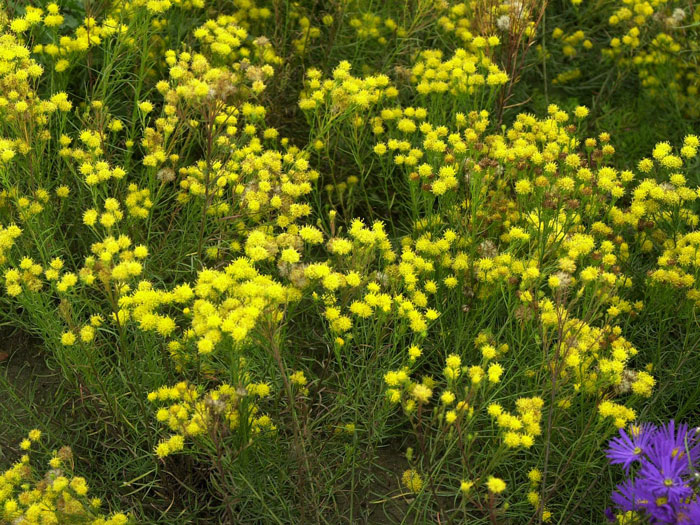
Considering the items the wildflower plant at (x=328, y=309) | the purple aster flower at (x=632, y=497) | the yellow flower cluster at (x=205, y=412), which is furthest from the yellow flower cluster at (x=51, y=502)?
the purple aster flower at (x=632, y=497)

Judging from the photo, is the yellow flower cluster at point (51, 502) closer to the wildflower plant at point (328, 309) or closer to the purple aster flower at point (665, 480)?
the wildflower plant at point (328, 309)

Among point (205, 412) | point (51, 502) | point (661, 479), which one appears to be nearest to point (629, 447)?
point (661, 479)

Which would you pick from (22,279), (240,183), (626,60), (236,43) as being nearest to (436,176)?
(240,183)

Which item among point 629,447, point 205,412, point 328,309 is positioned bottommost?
point 629,447

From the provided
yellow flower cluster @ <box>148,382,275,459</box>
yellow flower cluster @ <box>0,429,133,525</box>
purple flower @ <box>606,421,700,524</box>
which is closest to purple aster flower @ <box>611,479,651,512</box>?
purple flower @ <box>606,421,700,524</box>

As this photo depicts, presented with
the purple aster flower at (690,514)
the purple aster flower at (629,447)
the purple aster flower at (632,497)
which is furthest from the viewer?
the purple aster flower at (629,447)

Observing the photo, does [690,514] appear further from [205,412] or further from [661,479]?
[205,412]

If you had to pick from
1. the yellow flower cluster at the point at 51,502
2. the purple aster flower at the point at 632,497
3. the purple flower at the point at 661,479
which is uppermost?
the purple flower at the point at 661,479

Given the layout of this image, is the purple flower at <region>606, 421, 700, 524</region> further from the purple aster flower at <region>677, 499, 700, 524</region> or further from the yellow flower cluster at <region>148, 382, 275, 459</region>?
the yellow flower cluster at <region>148, 382, 275, 459</region>

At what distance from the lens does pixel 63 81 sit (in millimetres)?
3240

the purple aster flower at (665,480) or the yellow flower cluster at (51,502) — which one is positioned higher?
the purple aster flower at (665,480)

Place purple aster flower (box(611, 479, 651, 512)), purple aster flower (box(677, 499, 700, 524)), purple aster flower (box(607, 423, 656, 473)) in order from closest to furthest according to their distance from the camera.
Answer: purple aster flower (box(677, 499, 700, 524)) → purple aster flower (box(611, 479, 651, 512)) → purple aster flower (box(607, 423, 656, 473))

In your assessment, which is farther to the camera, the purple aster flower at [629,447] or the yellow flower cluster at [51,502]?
the purple aster flower at [629,447]

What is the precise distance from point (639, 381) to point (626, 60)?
2.69 metres
